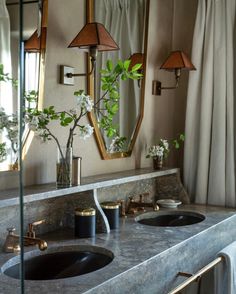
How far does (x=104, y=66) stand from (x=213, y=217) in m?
0.98

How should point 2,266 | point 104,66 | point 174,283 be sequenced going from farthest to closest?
1. point 104,66
2. point 174,283
3. point 2,266

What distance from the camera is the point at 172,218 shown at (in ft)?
8.00

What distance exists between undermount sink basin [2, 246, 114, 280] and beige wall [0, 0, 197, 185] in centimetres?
34

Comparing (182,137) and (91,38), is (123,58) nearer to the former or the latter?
(91,38)

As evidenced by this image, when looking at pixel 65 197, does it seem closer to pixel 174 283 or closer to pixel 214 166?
pixel 174 283

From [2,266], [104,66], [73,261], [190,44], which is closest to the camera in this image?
[2,266]

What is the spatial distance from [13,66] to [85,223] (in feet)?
2.33

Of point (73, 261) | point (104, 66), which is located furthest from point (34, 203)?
point (104, 66)

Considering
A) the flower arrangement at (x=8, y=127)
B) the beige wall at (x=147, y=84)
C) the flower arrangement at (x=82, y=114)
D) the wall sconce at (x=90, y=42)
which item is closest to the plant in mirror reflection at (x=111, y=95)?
the flower arrangement at (x=82, y=114)

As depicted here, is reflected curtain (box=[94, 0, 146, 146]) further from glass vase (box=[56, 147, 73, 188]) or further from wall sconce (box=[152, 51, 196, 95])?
glass vase (box=[56, 147, 73, 188])

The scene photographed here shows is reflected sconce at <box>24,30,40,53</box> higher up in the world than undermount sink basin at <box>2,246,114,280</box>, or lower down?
higher up

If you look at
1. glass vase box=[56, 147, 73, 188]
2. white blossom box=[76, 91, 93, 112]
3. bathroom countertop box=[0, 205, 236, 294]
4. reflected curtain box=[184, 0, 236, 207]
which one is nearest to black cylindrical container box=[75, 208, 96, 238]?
bathroom countertop box=[0, 205, 236, 294]

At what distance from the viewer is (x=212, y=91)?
271cm

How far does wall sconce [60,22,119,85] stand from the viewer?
76.3 inches
